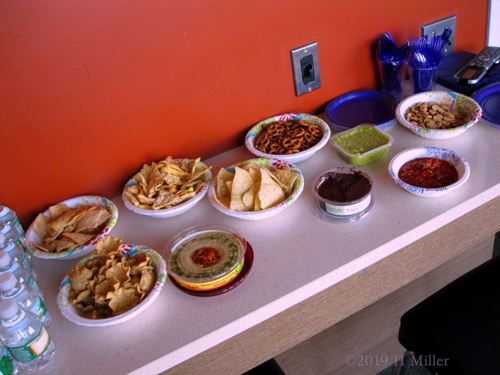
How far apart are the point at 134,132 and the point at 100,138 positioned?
0.11 metres

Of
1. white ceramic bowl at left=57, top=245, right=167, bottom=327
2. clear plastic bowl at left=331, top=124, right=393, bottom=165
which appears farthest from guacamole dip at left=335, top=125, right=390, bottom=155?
white ceramic bowl at left=57, top=245, right=167, bottom=327

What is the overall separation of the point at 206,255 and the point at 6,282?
46cm

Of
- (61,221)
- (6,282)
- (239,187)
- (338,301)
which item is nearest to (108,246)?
(61,221)

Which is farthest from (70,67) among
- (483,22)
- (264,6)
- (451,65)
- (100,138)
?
(483,22)

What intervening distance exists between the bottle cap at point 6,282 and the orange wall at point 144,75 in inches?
18.8

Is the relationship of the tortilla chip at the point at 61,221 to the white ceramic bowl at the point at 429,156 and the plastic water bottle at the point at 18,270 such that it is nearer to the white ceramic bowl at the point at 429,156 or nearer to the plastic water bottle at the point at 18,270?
the plastic water bottle at the point at 18,270

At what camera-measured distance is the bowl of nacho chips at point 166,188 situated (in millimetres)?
1252

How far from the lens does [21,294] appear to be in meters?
0.93

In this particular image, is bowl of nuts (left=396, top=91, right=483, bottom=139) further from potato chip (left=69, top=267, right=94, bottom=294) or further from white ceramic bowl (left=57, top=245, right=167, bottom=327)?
potato chip (left=69, top=267, right=94, bottom=294)

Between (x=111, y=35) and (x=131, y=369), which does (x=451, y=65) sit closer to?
(x=111, y=35)

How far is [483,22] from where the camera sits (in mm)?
1843

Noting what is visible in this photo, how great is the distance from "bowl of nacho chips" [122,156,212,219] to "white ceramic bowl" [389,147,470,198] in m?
0.59

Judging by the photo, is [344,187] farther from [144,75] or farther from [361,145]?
[144,75]

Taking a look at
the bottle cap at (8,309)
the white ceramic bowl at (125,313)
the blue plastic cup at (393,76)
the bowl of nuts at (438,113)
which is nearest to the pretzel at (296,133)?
the bowl of nuts at (438,113)
